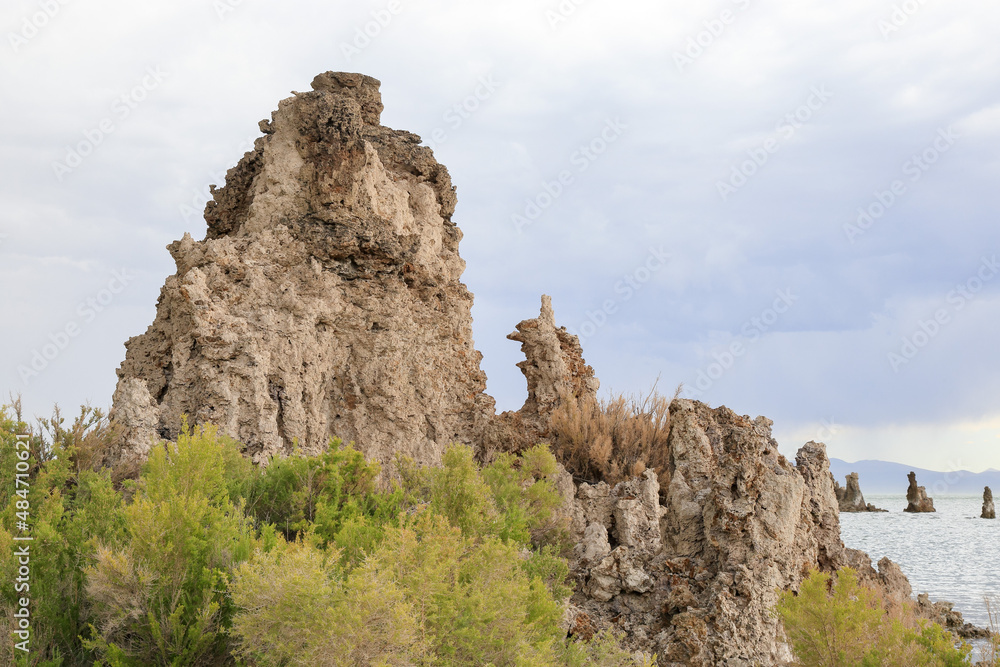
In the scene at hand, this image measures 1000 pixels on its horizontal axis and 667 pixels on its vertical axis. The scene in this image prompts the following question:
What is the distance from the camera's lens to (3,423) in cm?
665

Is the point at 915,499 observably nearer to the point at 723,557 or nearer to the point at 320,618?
the point at 723,557

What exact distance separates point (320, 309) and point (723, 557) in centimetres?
604

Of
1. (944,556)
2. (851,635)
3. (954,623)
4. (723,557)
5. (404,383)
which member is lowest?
(944,556)

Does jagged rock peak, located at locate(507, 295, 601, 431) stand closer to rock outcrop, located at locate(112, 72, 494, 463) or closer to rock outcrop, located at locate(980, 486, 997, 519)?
rock outcrop, located at locate(112, 72, 494, 463)

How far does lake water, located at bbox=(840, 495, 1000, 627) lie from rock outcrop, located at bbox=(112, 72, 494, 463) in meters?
7.57

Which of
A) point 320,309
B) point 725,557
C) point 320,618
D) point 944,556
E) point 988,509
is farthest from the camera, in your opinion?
point 988,509

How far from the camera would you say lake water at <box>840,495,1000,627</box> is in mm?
12391

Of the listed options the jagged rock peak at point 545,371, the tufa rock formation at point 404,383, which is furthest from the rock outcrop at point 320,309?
the jagged rock peak at point 545,371

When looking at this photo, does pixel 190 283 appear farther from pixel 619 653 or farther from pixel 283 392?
pixel 619 653

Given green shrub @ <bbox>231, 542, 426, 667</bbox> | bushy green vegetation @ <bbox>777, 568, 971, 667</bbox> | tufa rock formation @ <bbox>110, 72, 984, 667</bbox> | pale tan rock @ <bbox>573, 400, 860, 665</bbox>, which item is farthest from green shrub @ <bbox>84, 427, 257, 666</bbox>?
bushy green vegetation @ <bbox>777, 568, 971, 667</bbox>

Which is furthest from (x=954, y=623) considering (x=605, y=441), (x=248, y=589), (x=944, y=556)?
(x=944, y=556)

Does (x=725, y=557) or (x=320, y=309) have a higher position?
(x=320, y=309)

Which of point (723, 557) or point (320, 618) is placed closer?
point (320, 618)

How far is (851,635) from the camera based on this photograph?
4.58 metres
